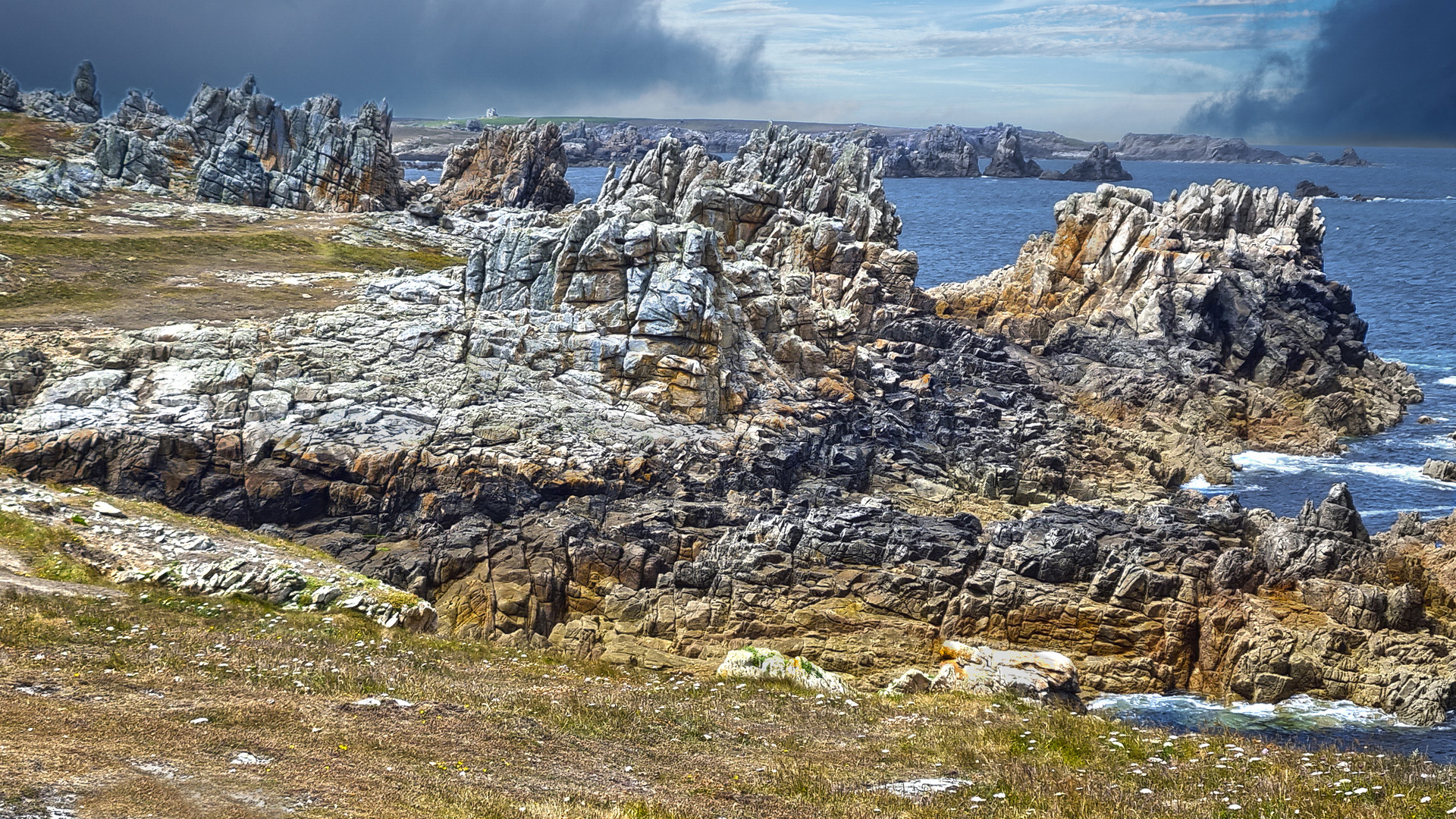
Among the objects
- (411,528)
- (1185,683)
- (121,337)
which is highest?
(121,337)

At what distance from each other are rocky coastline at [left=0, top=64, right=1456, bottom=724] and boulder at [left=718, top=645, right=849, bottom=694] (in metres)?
5.18

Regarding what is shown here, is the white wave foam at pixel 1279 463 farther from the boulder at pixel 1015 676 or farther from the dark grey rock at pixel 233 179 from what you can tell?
the dark grey rock at pixel 233 179

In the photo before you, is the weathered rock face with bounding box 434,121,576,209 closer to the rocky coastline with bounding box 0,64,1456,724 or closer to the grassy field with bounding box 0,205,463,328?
the grassy field with bounding box 0,205,463,328

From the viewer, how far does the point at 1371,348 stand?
79000 mm

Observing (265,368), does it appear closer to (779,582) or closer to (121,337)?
(121,337)

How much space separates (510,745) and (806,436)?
30.4 meters

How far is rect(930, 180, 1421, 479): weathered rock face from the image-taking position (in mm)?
58469

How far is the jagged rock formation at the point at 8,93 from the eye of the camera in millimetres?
A: 100300

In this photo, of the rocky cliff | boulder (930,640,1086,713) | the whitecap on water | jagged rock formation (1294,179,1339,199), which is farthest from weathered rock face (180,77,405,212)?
jagged rock formation (1294,179,1339,199)

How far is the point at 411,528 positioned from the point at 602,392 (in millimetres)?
10612

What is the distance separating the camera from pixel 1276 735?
2694 centimetres

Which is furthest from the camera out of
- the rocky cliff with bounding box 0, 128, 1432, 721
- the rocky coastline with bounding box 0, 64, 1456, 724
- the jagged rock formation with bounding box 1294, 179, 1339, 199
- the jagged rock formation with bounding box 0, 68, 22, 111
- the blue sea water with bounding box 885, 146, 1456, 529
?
the jagged rock formation with bounding box 1294, 179, 1339, 199

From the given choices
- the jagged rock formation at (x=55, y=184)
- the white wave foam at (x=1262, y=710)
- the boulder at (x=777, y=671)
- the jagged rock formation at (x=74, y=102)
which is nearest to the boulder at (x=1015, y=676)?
the white wave foam at (x=1262, y=710)

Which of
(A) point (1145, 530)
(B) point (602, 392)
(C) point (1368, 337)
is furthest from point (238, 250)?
(C) point (1368, 337)
